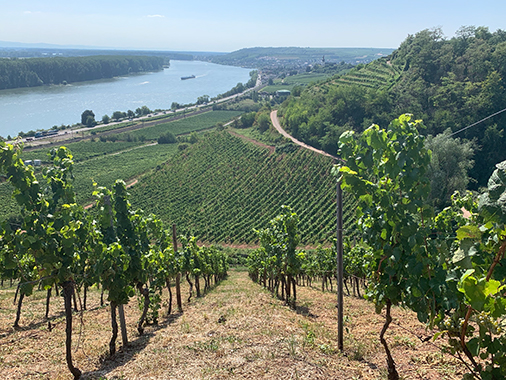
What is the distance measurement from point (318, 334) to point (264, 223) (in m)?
33.1

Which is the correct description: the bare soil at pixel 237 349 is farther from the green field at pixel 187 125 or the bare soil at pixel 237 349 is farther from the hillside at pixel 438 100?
the green field at pixel 187 125

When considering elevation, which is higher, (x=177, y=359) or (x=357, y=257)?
(x=177, y=359)

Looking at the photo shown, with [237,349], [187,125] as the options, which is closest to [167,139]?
[187,125]

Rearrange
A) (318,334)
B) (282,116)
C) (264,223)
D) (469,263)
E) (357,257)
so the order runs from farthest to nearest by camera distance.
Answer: (282,116), (264,223), (357,257), (318,334), (469,263)

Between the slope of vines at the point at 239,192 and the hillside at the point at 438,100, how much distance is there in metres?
7.14

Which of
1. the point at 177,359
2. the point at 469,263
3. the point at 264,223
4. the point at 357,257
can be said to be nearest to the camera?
the point at 469,263

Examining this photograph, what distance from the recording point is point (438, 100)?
189 ft

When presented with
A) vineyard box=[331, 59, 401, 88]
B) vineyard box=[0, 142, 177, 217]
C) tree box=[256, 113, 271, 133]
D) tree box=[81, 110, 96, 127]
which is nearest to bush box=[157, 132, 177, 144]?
vineyard box=[0, 142, 177, 217]

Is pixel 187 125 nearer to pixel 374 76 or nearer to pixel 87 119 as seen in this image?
pixel 87 119

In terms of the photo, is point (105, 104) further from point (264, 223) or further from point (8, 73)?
point (264, 223)

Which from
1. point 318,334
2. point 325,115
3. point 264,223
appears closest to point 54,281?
point 318,334

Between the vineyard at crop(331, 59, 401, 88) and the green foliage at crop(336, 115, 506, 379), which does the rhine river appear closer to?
the vineyard at crop(331, 59, 401, 88)

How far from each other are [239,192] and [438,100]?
36.1 m

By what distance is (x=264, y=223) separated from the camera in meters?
42.7
